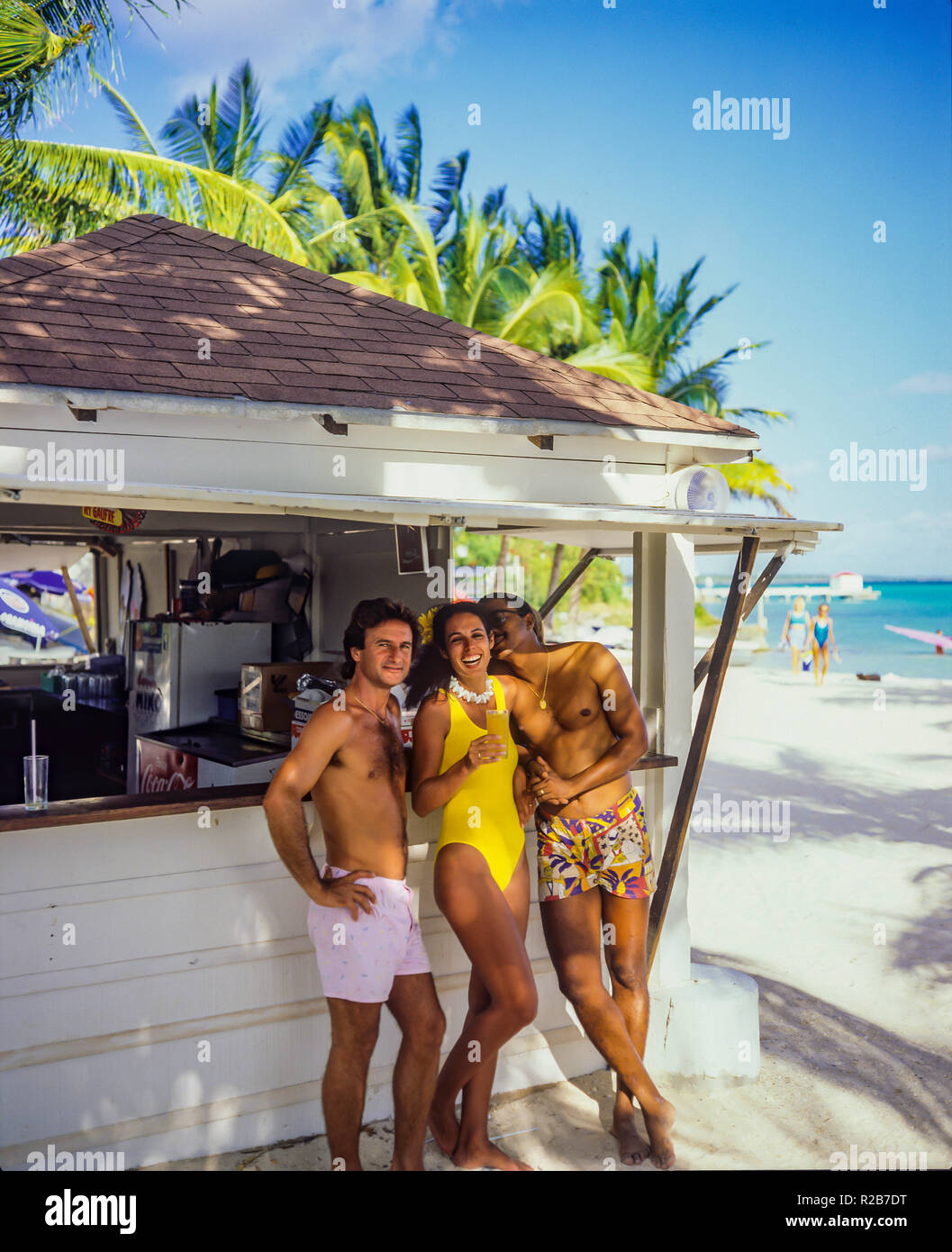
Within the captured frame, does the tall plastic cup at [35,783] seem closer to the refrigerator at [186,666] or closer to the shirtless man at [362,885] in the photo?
the shirtless man at [362,885]

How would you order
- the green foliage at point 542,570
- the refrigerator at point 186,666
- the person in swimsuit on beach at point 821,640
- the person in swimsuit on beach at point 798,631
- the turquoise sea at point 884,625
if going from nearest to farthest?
the refrigerator at point 186,666
the person in swimsuit on beach at point 821,640
the person in swimsuit on beach at point 798,631
the turquoise sea at point 884,625
the green foliage at point 542,570

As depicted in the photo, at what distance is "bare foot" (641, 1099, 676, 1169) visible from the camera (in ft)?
13.9

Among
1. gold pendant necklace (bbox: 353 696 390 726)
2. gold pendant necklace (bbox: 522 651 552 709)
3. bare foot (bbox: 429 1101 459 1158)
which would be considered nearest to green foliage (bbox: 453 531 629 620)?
gold pendant necklace (bbox: 522 651 552 709)

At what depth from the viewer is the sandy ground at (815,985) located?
440 centimetres

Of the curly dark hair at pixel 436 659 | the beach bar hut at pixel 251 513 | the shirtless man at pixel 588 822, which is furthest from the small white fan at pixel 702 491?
the curly dark hair at pixel 436 659

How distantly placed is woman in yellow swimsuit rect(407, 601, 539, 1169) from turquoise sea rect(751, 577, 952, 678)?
29.6 m

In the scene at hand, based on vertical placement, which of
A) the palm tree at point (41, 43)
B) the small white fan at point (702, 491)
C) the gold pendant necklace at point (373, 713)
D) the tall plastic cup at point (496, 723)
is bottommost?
the tall plastic cup at point (496, 723)

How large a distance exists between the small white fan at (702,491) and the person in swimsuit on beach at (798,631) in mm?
22392

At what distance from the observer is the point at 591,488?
16.5 feet

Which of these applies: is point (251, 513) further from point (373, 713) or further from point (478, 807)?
point (478, 807)

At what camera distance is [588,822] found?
4418mm

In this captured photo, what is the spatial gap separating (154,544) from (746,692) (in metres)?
15.6
